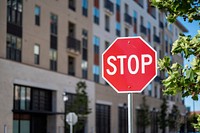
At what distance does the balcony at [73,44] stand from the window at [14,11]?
27.0ft

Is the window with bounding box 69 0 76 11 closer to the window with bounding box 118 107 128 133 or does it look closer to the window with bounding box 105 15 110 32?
the window with bounding box 105 15 110 32

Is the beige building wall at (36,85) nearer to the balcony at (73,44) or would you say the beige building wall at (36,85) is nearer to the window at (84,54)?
the window at (84,54)

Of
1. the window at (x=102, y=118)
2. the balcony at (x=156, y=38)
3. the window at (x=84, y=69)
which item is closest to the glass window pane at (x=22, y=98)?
the window at (x=84, y=69)

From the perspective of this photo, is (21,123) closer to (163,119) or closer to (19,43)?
(19,43)

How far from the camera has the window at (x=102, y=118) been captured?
51.4 metres

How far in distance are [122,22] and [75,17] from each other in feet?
48.2

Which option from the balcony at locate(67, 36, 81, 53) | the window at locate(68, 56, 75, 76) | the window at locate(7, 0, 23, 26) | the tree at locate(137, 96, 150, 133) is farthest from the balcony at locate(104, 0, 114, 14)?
the window at locate(7, 0, 23, 26)

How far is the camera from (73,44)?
46.0 metres

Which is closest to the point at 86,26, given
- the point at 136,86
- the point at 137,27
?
the point at 137,27

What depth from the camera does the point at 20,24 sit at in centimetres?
3772

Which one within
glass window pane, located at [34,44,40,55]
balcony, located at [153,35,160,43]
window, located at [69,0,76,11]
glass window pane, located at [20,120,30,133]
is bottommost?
glass window pane, located at [20,120,30,133]

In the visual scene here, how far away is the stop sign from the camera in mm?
5648

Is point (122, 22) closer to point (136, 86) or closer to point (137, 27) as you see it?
point (137, 27)

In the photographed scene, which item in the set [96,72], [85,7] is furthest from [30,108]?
[85,7]
